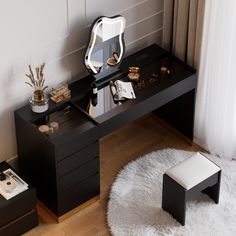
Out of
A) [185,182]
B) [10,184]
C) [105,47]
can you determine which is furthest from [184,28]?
[10,184]

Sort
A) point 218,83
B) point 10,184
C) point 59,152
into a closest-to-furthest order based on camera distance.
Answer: point 59,152 → point 10,184 → point 218,83

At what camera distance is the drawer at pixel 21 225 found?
3602 millimetres

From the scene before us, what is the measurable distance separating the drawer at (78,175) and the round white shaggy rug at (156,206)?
24 cm

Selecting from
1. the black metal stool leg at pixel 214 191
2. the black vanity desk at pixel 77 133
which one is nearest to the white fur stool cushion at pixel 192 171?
the black metal stool leg at pixel 214 191

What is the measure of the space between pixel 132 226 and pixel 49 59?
1.00m

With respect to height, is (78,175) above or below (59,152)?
below

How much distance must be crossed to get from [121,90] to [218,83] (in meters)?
0.58

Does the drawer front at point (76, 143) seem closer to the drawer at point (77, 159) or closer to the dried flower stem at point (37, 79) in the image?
the drawer at point (77, 159)

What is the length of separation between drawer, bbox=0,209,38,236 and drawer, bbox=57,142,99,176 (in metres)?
0.30

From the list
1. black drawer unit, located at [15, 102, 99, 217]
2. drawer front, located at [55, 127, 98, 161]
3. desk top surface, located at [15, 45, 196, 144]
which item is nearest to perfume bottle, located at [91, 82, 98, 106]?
desk top surface, located at [15, 45, 196, 144]

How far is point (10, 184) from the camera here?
3.61m

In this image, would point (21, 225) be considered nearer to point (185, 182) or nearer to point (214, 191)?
point (185, 182)

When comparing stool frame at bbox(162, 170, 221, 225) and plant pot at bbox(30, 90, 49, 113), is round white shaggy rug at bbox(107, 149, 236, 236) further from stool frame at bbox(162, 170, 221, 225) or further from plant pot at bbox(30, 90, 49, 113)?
plant pot at bbox(30, 90, 49, 113)

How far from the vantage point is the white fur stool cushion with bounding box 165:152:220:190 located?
3611 millimetres
